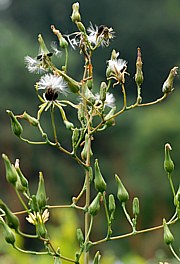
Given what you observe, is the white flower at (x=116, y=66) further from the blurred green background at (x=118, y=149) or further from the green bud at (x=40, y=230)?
the blurred green background at (x=118, y=149)

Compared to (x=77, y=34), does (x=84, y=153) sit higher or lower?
lower

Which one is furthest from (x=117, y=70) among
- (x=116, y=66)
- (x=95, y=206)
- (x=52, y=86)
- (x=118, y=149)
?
(x=118, y=149)

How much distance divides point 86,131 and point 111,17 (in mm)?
27822

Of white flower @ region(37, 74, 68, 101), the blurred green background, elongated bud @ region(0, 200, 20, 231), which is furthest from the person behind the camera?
the blurred green background

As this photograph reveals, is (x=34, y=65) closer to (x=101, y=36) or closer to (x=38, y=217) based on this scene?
(x=101, y=36)

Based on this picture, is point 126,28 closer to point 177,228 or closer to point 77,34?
point 177,228

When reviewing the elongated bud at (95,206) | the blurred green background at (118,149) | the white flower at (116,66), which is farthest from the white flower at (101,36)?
the blurred green background at (118,149)

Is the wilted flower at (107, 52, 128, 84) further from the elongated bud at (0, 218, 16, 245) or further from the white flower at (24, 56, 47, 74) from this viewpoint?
the elongated bud at (0, 218, 16, 245)

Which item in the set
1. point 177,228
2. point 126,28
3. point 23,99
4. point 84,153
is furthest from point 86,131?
point 126,28

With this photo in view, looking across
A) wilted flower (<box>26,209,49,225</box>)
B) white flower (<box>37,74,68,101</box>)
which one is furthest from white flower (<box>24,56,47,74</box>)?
wilted flower (<box>26,209,49,225</box>)

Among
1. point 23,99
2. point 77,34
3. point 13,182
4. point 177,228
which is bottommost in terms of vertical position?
point 13,182

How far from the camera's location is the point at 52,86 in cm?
162

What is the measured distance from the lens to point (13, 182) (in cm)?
154

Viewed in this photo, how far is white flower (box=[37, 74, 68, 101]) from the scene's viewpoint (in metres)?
1.62
